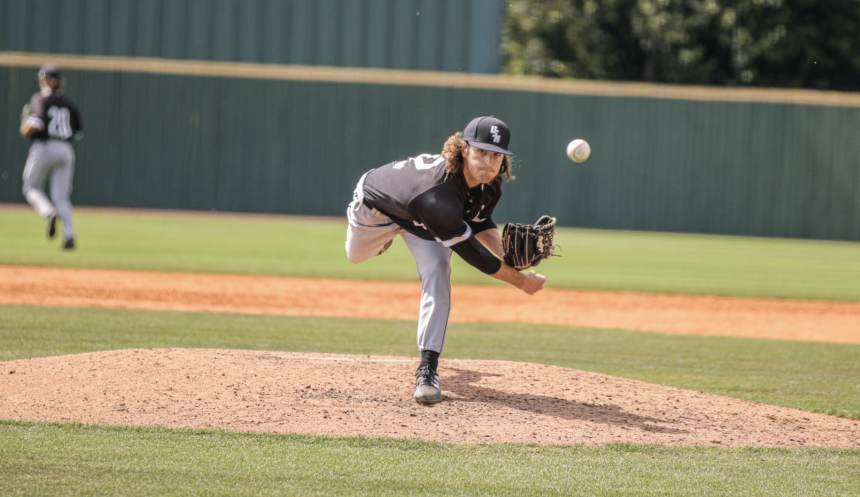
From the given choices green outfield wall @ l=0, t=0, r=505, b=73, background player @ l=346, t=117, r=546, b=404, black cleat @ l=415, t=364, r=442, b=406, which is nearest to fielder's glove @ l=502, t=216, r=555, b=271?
background player @ l=346, t=117, r=546, b=404

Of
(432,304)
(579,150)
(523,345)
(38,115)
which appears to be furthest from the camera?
(38,115)

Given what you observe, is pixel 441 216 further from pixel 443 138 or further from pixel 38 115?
pixel 443 138

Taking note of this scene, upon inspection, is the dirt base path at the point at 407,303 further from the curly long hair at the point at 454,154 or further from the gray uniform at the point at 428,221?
the curly long hair at the point at 454,154

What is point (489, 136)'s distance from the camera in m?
4.28

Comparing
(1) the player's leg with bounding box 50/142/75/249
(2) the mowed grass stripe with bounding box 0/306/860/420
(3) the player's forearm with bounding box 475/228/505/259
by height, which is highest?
(3) the player's forearm with bounding box 475/228/505/259

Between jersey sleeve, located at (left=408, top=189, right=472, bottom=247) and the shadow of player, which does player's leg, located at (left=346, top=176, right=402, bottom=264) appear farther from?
the shadow of player

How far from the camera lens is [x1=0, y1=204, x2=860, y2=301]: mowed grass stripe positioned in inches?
463

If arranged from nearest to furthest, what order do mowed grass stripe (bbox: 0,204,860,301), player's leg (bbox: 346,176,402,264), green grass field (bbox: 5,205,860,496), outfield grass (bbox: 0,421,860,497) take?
1. outfield grass (bbox: 0,421,860,497)
2. green grass field (bbox: 5,205,860,496)
3. player's leg (bbox: 346,176,402,264)
4. mowed grass stripe (bbox: 0,204,860,301)

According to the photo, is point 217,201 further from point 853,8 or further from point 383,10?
point 853,8

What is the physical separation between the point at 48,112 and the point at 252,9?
33.2ft

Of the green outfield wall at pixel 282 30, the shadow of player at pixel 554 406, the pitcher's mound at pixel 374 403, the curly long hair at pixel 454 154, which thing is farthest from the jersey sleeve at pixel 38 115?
the green outfield wall at pixel 282 30

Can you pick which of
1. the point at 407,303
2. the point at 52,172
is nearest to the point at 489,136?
the point at 407,303

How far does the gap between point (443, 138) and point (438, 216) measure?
52.9ft

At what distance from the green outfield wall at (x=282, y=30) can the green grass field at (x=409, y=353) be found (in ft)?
21.0
